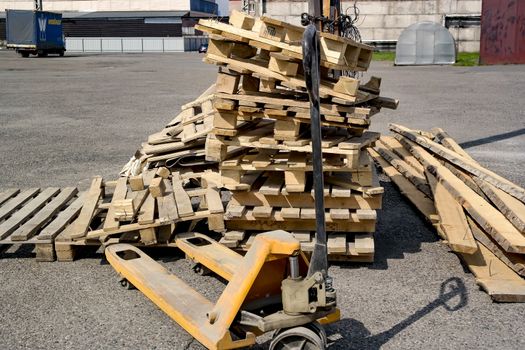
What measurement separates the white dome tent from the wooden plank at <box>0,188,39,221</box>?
27.1 m

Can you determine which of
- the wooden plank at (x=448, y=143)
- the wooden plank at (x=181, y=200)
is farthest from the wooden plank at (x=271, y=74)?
the wooden plank at (x=448, y=143)

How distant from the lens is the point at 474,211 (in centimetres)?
552

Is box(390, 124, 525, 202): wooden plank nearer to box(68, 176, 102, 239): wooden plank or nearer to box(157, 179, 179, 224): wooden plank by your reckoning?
box(157, 179, 179, 224): wooden plank

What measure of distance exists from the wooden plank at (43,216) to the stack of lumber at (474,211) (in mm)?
3563

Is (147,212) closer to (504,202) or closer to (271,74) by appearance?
(271,74)

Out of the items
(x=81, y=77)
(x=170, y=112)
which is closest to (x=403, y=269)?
(x=170, y=112)

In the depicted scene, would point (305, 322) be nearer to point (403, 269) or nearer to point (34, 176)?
point (403, 269)

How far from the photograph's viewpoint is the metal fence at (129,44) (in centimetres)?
6462

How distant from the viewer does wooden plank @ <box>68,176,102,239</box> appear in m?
5.58

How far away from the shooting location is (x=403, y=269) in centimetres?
543

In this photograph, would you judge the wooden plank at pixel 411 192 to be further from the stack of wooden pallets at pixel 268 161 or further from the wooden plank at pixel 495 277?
the stack of wooden pallets at pixel 268 161

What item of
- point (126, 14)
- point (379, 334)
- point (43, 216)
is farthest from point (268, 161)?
point (126, 14)

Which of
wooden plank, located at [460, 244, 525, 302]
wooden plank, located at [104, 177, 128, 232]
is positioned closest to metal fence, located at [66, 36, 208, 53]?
wooden plank, located at [104, 177, 128, 232]

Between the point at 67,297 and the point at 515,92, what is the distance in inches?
644
